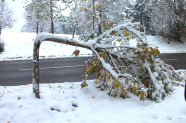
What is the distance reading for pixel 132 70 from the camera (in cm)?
496

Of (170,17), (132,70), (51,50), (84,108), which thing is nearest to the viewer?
(84,108)

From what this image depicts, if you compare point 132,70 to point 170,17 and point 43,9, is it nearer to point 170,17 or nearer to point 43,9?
point 43,9

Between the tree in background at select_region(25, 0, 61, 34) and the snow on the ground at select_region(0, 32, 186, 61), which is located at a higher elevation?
the tree in background at select_region(25, 0, 61, 34)

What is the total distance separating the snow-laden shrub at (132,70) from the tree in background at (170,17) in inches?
647

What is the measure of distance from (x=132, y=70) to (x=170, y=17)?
17.2 meters

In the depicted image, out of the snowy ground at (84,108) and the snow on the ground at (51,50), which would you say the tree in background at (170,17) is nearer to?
the snow on the ground at (51,50)

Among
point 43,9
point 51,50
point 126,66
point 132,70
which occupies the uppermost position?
point 43,9

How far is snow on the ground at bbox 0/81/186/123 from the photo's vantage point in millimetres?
3432

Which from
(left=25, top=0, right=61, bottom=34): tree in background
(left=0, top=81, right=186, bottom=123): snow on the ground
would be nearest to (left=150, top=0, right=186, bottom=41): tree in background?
(left=25, top=0, right=61, bottom=34): tree in background

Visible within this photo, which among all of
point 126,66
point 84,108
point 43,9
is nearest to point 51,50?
point 43,9

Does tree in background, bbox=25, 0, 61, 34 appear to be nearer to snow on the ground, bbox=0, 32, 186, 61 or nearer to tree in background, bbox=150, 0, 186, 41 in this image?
snow on the ground, bbox=0, 32, 186, 61

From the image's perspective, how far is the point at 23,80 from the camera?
7.38 m

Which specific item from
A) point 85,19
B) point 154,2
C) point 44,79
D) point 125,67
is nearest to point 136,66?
point 125,67

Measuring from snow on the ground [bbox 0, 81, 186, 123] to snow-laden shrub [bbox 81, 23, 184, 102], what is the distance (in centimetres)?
25
